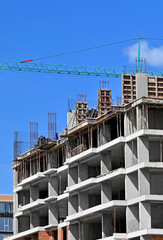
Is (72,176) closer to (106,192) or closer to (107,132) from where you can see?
(106,192)

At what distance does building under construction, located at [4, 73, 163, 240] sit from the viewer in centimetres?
9125

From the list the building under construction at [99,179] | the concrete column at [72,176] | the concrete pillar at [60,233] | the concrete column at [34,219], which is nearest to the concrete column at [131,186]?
the building under construction at [99,179]

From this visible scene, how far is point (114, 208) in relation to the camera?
94312 mm

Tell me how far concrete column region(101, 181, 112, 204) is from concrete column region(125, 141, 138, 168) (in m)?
4.95

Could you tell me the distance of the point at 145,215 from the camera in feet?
293

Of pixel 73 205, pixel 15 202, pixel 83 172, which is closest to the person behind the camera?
pixel 83 172

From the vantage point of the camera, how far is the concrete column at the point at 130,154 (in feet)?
306

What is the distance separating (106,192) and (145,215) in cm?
910

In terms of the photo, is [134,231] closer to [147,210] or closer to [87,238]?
[147,210]

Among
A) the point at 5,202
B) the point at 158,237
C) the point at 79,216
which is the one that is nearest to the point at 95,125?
the point at 79,216

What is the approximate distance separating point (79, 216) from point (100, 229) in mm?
3650

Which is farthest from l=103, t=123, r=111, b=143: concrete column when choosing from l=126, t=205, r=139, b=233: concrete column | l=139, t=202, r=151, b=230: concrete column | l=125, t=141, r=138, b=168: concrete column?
l=139, t=202, r=151, b=230: concrete column

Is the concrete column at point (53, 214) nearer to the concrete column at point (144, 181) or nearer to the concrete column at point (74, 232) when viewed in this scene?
the concrete column at point (74, 232)

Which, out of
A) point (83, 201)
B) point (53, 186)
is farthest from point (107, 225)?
point (53, 186)
